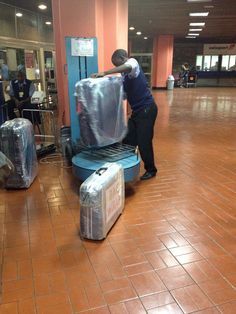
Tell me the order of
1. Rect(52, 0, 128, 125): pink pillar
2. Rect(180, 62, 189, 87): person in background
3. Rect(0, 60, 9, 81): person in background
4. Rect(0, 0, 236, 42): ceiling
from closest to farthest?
1. Rect(52, 0, 128, 125): pink pillar
2. Rect(0, 60, 9, 81): person in background
3. Rect(0, 0, 236, 42): ceiling
4. Rect(180, 62, 189, 87): person in background

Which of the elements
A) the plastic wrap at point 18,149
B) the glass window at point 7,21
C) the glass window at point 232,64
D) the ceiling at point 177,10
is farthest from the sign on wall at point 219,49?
the plastic wrap at point 18,149

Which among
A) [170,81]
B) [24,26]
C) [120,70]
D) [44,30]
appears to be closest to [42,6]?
[24,26]

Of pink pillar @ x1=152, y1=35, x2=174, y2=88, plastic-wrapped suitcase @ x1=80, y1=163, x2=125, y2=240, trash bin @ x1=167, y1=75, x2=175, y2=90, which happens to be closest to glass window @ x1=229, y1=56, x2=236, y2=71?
pink pillar @ x1=152, y1=35, x2=174, y2=88

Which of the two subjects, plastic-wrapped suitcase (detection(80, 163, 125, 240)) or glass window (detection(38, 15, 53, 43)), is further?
glass window (detection(38, 15, 53, 43))

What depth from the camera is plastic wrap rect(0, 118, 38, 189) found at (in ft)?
10.7

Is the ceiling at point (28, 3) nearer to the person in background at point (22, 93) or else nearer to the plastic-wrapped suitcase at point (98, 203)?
the person in background at point (22, 93)

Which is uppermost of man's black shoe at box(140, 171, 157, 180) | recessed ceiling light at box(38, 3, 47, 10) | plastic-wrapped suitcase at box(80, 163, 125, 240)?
recessed ceiling light at box(38, 3, 47, 10)

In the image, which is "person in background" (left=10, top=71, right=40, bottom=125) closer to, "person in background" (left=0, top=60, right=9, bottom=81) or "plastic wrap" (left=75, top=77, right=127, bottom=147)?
"person in background" (left=0, top=60, right=9, bottom=81)

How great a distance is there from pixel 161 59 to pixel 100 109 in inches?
629

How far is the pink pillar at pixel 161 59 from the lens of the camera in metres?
17.3

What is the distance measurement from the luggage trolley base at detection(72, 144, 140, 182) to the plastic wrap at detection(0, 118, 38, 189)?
0.56m

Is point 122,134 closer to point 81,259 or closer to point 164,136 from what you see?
point 81,259

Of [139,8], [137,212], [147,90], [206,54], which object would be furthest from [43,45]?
[206,54]

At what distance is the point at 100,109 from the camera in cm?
296
